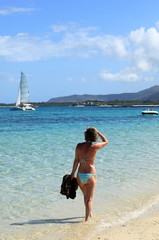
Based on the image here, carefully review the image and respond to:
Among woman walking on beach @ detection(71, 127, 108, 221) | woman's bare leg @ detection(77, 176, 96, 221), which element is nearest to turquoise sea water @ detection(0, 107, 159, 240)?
woman's bare leg @ detection(77, 176, 96, 221)

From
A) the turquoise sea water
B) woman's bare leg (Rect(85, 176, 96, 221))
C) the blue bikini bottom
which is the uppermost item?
the blue bikini bottom

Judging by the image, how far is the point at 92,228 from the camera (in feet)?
20.4

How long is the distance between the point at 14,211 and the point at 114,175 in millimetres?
4087

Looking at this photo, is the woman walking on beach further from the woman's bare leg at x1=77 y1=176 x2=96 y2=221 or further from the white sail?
the white sail

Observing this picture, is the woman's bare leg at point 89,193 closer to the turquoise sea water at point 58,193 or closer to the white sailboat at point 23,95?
the turquoise sea water at point 58,193

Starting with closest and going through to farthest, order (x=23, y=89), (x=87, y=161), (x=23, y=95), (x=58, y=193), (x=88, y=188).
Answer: (x=87, y=161), (x=88, y=188), (x=58, y=193), (x=23, y=89), (x=23, y=95)

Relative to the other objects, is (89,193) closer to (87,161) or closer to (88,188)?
(88,188)

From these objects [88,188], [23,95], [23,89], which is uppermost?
[23,89]

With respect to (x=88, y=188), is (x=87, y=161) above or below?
above

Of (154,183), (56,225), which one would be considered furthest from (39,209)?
(154,183)

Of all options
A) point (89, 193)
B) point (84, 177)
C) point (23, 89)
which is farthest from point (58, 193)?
point (23, 89)

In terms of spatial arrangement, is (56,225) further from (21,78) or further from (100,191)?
(21,78)

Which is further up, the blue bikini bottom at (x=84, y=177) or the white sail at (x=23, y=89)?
the white sail at (x=23, y=89)

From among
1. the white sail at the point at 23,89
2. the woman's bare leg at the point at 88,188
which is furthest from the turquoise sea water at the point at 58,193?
the white sail at the point at 23,89
